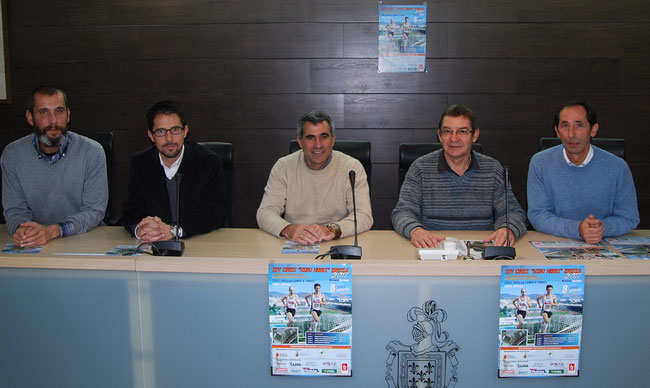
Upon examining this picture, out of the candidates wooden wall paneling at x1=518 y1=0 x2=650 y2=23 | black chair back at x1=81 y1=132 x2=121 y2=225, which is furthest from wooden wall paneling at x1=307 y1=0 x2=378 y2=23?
black chair back at x1=81 y1=132 x2=121 y2=225

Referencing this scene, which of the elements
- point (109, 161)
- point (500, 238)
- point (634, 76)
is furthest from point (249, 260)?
point (634, 76)

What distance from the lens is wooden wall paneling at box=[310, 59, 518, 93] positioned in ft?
11.6

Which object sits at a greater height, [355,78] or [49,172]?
[355,78]

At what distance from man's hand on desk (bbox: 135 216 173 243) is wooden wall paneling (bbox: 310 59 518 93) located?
195cm

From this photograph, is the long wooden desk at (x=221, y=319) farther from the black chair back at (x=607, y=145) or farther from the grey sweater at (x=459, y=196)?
the black chair back at (x=607, y=145)

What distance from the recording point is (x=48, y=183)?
230 centimetres

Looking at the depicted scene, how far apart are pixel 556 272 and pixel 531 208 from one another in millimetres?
864

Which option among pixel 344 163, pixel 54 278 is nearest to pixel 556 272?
pixel 344 163

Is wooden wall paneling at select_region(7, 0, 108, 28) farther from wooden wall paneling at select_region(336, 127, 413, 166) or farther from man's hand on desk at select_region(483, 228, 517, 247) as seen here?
man's hand on desk at select_region(483, 228, 517, 247)

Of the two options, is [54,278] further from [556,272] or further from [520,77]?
[520,77]

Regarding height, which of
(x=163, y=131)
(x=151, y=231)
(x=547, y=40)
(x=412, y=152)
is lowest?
(x=151, y=231)

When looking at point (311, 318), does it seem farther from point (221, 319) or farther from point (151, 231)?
point (151, 231)

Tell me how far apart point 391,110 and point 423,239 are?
75.9 inches

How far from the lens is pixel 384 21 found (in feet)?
11.6
